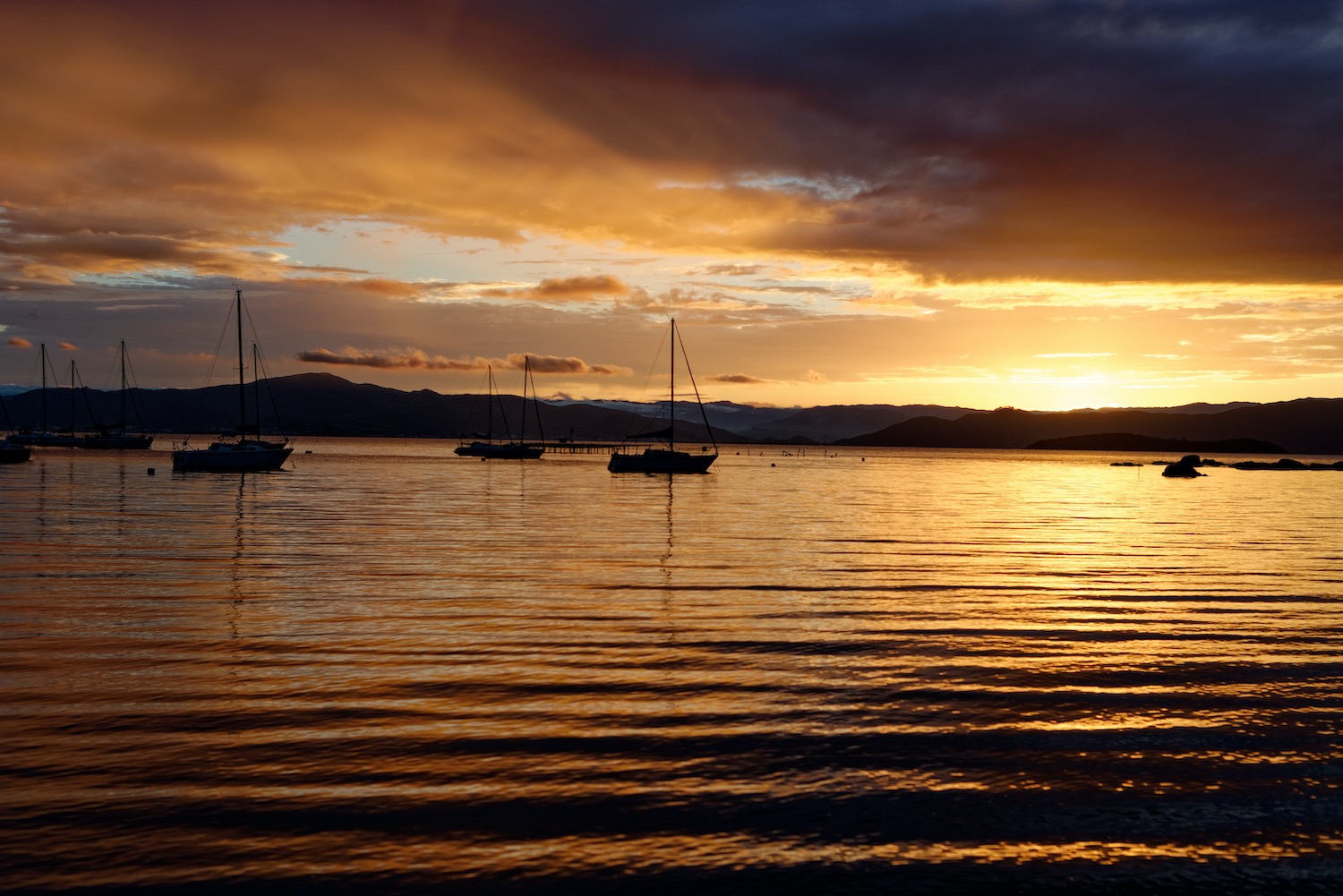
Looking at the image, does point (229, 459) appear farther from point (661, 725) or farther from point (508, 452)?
point (661, 725)

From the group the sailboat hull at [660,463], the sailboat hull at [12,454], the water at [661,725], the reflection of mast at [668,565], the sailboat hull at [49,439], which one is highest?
the sailboat hull at [49,439]

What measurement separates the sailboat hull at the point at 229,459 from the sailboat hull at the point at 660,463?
33585mm

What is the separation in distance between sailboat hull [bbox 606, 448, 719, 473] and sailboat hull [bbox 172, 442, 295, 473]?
33585 mm

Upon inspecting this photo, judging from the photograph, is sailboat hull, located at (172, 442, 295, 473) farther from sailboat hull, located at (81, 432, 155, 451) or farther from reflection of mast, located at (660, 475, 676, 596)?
sailboat hull, located at (81, 432, 155, 451)

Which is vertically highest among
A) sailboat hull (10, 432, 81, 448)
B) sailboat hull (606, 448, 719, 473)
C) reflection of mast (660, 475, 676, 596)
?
sailboat hull (10, 432, 81, 448)

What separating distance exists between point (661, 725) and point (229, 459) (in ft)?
294

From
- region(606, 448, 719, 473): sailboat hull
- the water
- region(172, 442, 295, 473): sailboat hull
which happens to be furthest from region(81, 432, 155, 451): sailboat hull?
the water

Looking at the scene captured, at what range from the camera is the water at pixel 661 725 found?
8.09 m

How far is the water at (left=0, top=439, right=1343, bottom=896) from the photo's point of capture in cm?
809

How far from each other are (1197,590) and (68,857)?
2511 centimetres

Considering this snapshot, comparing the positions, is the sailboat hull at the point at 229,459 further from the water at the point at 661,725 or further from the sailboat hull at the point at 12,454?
the water at the point at 661,725

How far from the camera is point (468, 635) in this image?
17516 mm

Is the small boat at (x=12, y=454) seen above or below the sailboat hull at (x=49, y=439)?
below

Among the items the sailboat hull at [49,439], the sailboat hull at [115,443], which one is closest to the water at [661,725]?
the sailboat hull at [115,443]
